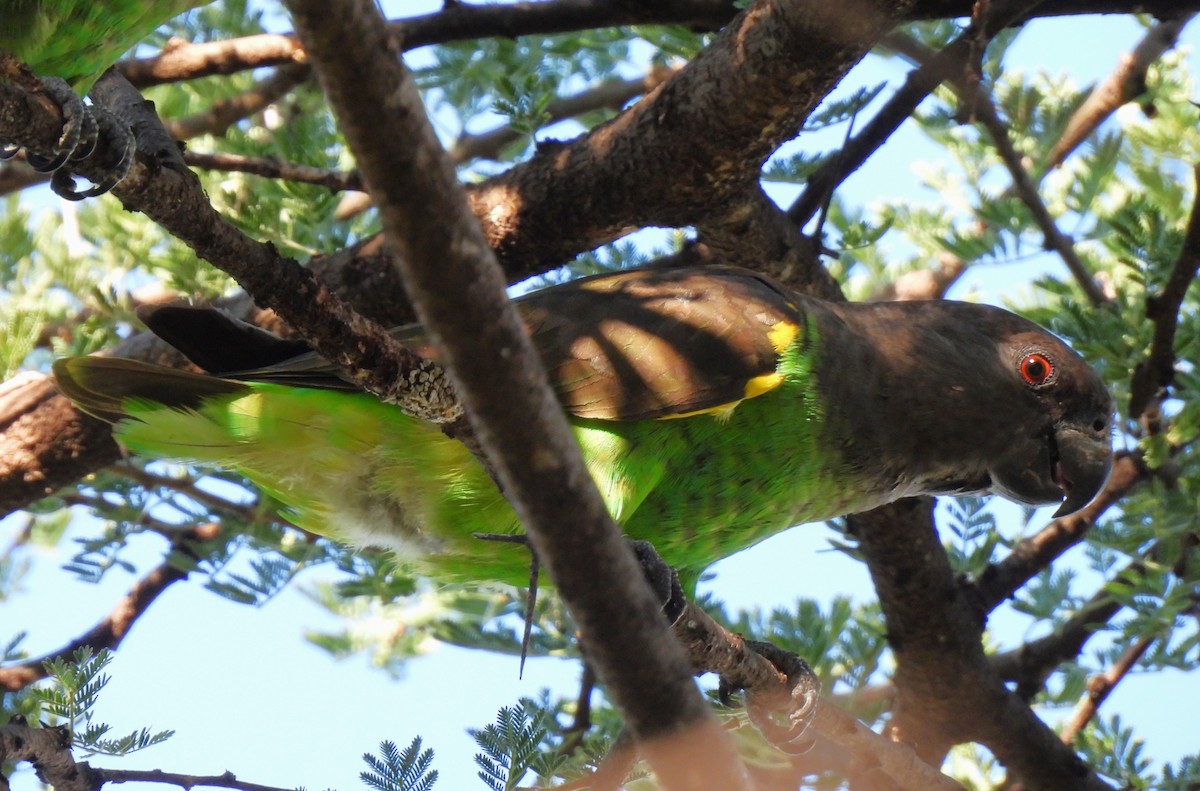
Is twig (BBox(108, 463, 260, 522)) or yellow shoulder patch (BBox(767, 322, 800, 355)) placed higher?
yellow shoulder patch (BBox(767, 322, 800, 355))

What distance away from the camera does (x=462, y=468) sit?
10.2 feet

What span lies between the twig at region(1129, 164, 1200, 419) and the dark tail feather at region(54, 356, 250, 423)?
2.72 metres

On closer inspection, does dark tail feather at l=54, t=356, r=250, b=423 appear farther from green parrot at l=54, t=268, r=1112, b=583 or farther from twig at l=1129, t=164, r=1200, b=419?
twig at l=1129, t=164, r=1200, b=419

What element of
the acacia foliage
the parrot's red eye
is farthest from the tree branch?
the parrot's red eye

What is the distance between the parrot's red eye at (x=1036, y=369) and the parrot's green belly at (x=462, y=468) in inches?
28.9

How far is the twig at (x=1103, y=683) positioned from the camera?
4.26 metres

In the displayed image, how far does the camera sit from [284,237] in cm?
429

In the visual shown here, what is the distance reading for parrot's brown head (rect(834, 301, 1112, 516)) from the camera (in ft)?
11.8

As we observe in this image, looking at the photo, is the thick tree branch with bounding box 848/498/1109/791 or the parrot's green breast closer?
the parrot's green breast

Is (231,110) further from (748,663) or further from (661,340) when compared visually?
(748,663)

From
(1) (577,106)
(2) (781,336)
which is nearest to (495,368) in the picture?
(2) (781,336)

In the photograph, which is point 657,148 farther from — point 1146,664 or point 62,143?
point 1146,664

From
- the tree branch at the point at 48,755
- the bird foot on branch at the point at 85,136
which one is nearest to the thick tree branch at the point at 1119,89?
the bird foot on branch at the point at 85,136

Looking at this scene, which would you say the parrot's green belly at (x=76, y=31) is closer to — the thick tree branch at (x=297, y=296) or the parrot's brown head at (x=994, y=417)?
the thick tree branch at (x=297, y=296)
